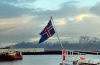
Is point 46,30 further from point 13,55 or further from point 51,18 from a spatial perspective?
point 13,55

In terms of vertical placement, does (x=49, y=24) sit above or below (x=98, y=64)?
above

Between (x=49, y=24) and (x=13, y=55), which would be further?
(x=13, y=55)

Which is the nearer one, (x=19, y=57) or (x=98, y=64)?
(x=98, y=64)

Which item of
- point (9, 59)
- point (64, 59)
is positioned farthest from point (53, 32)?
point (9, 59)

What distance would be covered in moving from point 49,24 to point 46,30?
3.25ft

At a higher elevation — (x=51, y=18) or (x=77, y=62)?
(x=51, y=18)

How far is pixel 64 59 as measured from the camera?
3872 cm

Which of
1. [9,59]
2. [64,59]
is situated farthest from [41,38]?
[9,59]

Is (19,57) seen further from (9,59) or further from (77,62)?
(77,62)

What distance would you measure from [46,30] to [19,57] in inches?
3652

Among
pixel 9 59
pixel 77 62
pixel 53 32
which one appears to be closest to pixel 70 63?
pixel 77 62

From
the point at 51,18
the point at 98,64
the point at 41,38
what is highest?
the point at 51,18

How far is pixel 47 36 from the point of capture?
128ft

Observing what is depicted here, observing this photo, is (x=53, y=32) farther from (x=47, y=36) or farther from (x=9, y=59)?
A: (x=9, y=59)
